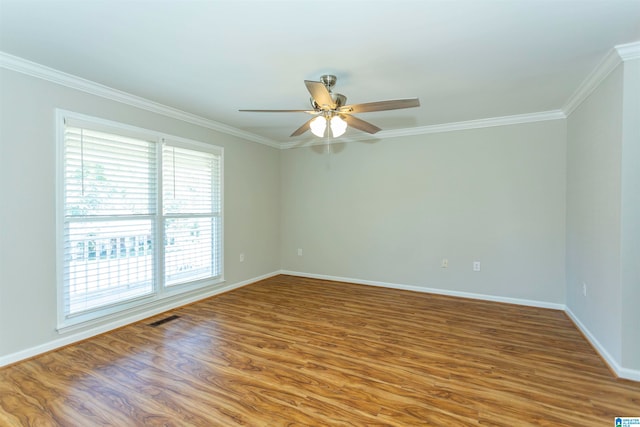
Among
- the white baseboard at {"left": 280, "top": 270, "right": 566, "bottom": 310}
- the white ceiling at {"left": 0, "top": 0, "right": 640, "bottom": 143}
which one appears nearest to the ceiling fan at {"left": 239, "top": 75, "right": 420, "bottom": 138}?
the white ceiling at {"left": 0, "top": 0, "right": 640, "bottom": 143}

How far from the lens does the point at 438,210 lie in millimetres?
4371

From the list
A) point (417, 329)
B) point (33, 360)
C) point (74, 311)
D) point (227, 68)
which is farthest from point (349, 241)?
point (33, 360)

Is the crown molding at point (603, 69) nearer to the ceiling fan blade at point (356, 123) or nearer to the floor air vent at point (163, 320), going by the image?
the ceiling fan blade at point (356, 123)

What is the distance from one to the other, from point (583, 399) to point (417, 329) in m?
1.35

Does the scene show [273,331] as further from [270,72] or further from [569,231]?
[569,231]

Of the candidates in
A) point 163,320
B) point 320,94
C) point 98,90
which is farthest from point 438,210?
point 98,90

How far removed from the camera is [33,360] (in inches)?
96.8

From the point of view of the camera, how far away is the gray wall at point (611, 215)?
7.15 ft

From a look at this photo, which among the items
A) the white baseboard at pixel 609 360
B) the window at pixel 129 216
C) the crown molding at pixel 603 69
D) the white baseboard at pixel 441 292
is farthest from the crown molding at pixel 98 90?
the white baseboard at pixel 609 360

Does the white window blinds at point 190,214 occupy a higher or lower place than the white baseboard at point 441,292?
higher

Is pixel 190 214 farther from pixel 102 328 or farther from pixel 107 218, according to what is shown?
pixel 102 328

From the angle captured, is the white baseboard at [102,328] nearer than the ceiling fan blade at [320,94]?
No

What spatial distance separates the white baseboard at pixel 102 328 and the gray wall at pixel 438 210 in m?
1.87

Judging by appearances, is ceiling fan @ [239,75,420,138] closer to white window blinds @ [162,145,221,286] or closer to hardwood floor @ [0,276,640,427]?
white window blinds @ [162,145,221,286]
